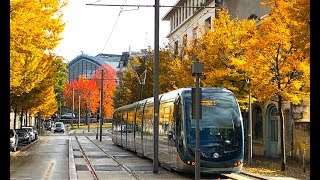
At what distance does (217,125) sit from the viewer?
57.9 feet

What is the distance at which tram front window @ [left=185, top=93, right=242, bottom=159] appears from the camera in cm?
1730

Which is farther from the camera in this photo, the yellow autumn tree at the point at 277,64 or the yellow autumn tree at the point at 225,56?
the yellow autumn tree at the point at 225,56

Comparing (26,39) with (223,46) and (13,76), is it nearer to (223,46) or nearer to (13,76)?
(13,76)

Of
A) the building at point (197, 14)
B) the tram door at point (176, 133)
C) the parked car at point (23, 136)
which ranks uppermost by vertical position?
the building at point (197, 14)

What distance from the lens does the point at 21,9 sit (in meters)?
17.3

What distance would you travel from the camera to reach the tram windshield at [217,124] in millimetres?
17345

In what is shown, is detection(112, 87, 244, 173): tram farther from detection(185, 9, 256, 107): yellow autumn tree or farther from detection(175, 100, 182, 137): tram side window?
detection(185, 9, 256, 107): yellow autumn tree

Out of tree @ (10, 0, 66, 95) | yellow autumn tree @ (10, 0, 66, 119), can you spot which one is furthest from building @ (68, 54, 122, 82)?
tree @ (10, 0, 66, 95)

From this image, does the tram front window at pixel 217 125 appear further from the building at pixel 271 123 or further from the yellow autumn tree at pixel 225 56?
the yellow autumn tree at pixel 225 56

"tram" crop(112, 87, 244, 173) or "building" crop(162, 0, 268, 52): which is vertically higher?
"building" crop(162, 0, 268, 52)

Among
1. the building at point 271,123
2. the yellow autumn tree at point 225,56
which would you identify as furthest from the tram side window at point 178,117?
the yellow autumn tree at point 225,56
